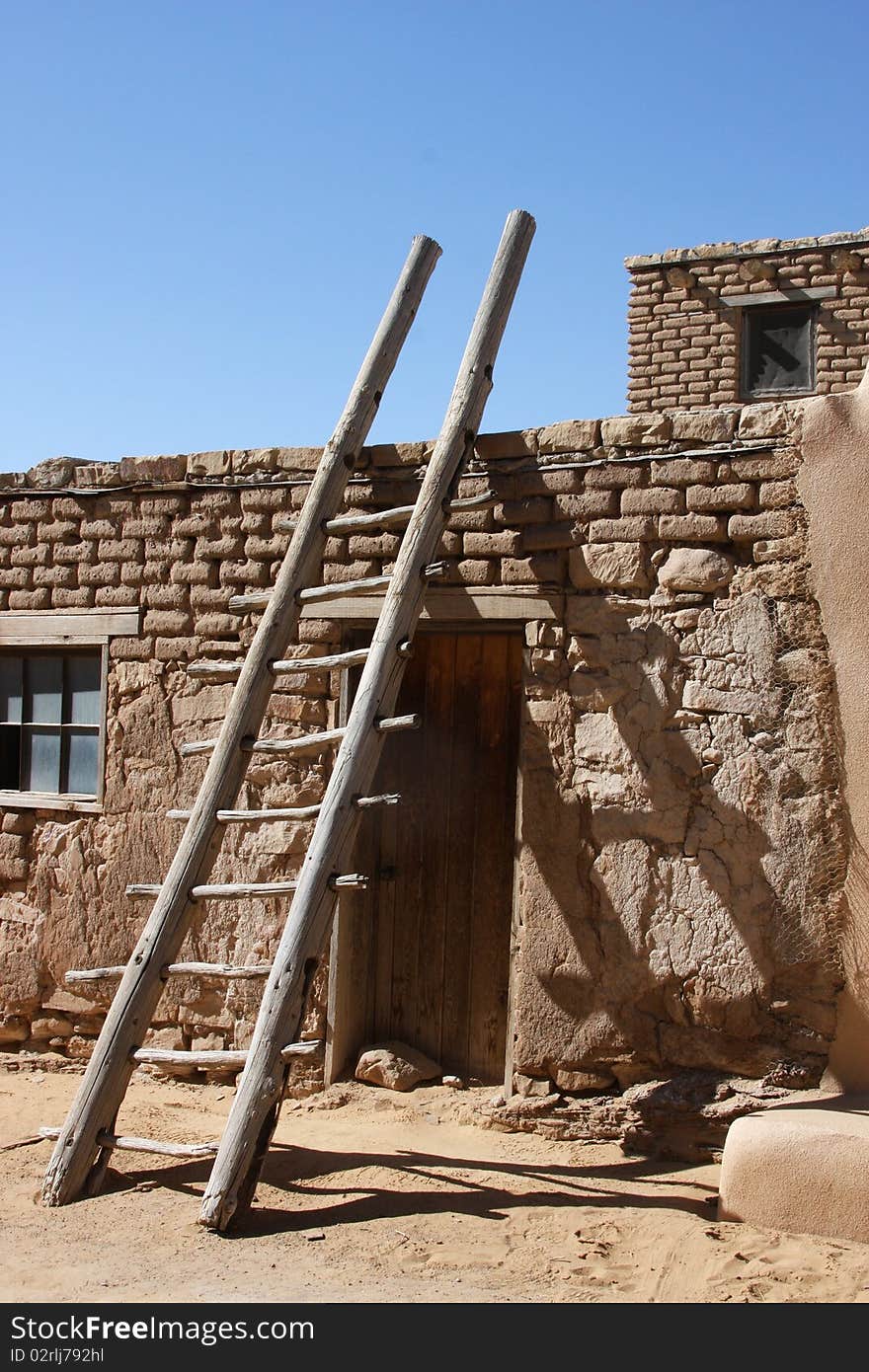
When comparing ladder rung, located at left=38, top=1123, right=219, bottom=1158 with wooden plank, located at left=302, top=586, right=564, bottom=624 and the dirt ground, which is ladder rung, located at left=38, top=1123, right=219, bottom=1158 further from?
wooden plank, located at left=302, top=586, right=564, bottom=624

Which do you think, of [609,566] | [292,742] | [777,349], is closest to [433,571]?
[609,566]

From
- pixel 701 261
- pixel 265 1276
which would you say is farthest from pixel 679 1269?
pixel 701 261

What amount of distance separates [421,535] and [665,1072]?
2206 millimetres

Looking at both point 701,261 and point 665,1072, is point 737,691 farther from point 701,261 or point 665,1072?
point 701,261

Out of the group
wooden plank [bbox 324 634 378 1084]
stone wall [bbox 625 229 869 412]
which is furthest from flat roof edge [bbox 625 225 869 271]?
wooden plank [bbox 324 634 378 1084]

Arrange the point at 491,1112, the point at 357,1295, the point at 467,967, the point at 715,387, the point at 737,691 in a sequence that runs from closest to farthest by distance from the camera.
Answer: the point at 357,1295 → the point at 737,691 → the point at 491,1112 → the point at 467,967 → the point at 715,387

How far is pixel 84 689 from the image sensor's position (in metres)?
5.80

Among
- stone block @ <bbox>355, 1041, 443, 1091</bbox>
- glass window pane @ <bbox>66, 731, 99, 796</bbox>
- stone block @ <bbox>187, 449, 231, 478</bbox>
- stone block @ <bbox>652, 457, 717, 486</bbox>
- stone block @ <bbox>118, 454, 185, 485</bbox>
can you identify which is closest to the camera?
stone block @ <bbox>652, 457, 717, 486</bbox>

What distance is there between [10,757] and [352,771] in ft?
8.17

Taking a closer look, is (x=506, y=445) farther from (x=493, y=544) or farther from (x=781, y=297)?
(x=781, y=297)

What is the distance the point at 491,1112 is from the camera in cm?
482

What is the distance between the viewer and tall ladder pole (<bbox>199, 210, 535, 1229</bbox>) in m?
3.80

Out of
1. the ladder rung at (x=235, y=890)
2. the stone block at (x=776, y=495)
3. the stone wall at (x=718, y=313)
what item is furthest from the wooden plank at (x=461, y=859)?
the stone wall at (x=718, y=313)

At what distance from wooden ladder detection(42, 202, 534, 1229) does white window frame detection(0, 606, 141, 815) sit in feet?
1.92
